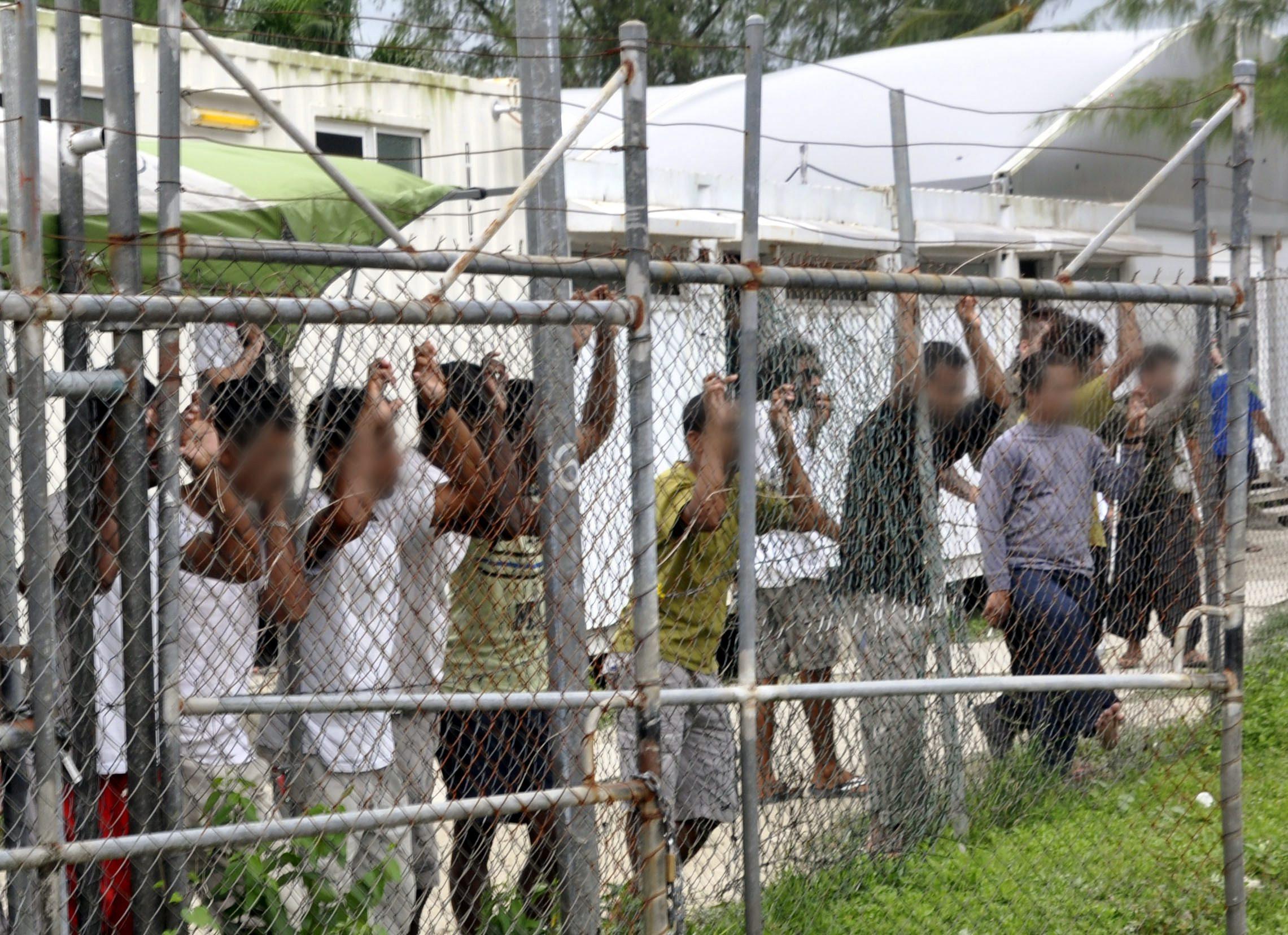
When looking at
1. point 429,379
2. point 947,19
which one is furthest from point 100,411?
point 947,19

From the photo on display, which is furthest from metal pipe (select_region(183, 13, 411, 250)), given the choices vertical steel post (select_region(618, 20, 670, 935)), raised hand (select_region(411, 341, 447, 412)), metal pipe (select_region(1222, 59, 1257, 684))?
metal pipe (select_region(1222, 59, 1257, 684))

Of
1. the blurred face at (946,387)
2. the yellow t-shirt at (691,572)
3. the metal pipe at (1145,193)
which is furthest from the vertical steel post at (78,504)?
the metal pipe at (1145,193)

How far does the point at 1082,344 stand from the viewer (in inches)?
188

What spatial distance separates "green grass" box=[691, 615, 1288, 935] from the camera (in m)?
4.34

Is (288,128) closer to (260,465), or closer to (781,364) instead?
(260,465)

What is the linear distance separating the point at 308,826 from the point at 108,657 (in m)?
1.11

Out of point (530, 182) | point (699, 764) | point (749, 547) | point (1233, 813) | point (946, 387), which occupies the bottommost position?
point (1233, 813)

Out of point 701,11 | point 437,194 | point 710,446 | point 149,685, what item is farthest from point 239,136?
point 701,11

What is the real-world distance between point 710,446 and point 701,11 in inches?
1090

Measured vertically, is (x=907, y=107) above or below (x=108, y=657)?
above

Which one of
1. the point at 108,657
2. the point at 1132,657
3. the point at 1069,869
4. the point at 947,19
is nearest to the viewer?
the point at 108,657

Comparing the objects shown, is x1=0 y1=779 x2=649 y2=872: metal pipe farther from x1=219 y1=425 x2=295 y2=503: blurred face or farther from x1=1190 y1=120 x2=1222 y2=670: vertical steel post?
x1=1190 y1=120 x2=1222 y2=670: vertical steel post

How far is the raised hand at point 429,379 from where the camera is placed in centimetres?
339

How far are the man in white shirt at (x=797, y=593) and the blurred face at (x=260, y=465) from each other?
4.50 feet
